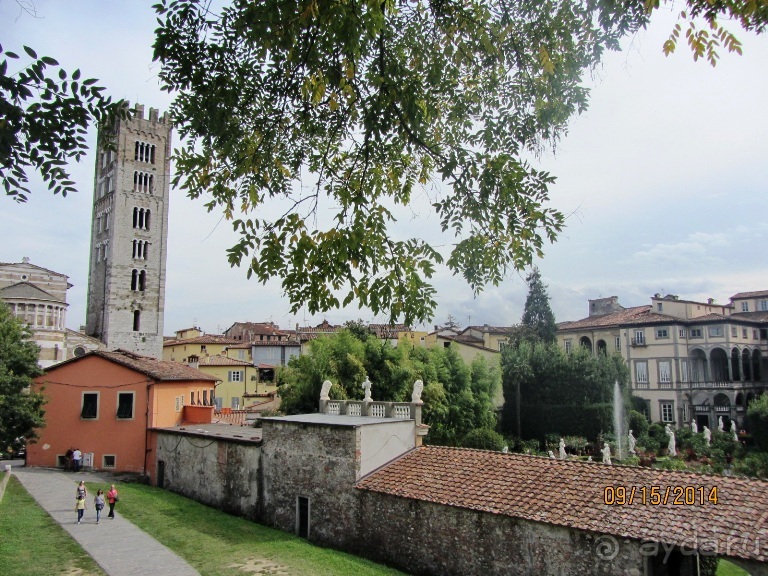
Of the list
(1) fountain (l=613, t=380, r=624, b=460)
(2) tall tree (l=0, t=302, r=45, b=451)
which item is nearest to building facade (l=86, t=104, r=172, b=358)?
(2) tall tree (l=0, t=302, r=45, b=451)

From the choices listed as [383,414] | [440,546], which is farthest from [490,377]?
[440,546]

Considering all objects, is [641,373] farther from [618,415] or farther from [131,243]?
[131,243]

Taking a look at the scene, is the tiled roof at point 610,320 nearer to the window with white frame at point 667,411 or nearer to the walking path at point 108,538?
the window with white frame at point 667,411

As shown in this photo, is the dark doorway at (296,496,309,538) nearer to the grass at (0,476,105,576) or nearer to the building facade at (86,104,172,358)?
the grass at (0,476,105,576)

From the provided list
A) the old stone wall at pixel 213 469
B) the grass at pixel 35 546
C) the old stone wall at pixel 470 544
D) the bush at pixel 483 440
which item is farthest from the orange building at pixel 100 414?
the bush at pixel 483 440

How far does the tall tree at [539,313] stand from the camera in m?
53.8

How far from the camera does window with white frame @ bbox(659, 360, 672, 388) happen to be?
47.5 metres

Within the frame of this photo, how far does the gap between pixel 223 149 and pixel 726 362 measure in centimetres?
5132

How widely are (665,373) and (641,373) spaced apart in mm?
2045

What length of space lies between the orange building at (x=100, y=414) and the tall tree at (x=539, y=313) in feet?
121

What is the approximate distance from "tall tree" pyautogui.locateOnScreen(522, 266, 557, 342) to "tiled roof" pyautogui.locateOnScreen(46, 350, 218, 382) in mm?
32195

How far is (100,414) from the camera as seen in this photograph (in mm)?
26062

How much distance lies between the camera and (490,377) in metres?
35.3

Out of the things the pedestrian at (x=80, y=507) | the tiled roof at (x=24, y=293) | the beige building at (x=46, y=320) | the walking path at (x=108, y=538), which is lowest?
the walking path at (x=108, y=538)
